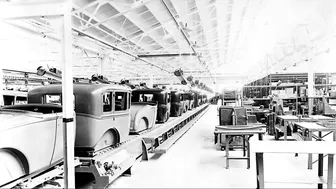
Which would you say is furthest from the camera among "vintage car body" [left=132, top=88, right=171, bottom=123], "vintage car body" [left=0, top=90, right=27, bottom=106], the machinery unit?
"vintage car body" [left=132, top=88, right=171, bottom=123]

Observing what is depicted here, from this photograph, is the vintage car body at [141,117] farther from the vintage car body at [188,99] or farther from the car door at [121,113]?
the vintage car body at [188,99]

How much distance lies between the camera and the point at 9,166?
360cm

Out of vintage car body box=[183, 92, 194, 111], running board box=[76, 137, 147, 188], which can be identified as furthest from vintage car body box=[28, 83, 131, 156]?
vintage car body box=[183, 92, 194, 111]

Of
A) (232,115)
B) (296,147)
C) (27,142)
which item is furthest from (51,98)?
(232,115)

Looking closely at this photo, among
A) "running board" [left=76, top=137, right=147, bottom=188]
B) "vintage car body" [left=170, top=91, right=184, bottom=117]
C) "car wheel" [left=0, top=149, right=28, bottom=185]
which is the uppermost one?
"vintage car body" [left=170, top=91, right=184, bottom=117]

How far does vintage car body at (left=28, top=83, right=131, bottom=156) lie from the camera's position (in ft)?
15.8

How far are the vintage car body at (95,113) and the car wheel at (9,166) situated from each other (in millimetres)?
1196

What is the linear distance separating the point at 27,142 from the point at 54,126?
559mm

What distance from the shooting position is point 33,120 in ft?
12.5

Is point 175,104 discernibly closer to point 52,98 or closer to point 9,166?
point 52,98

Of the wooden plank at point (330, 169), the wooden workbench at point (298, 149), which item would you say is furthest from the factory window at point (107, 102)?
the wooden plank at point (330, 169)

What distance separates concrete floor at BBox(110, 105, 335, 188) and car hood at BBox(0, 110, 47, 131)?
71.9 inches

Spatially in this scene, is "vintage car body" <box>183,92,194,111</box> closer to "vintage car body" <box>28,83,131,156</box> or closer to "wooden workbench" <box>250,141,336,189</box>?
"vintage car body" <box>28,83,131,156</box>

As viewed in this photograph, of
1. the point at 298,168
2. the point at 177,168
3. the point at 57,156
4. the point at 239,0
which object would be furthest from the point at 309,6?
the point at 57,156
